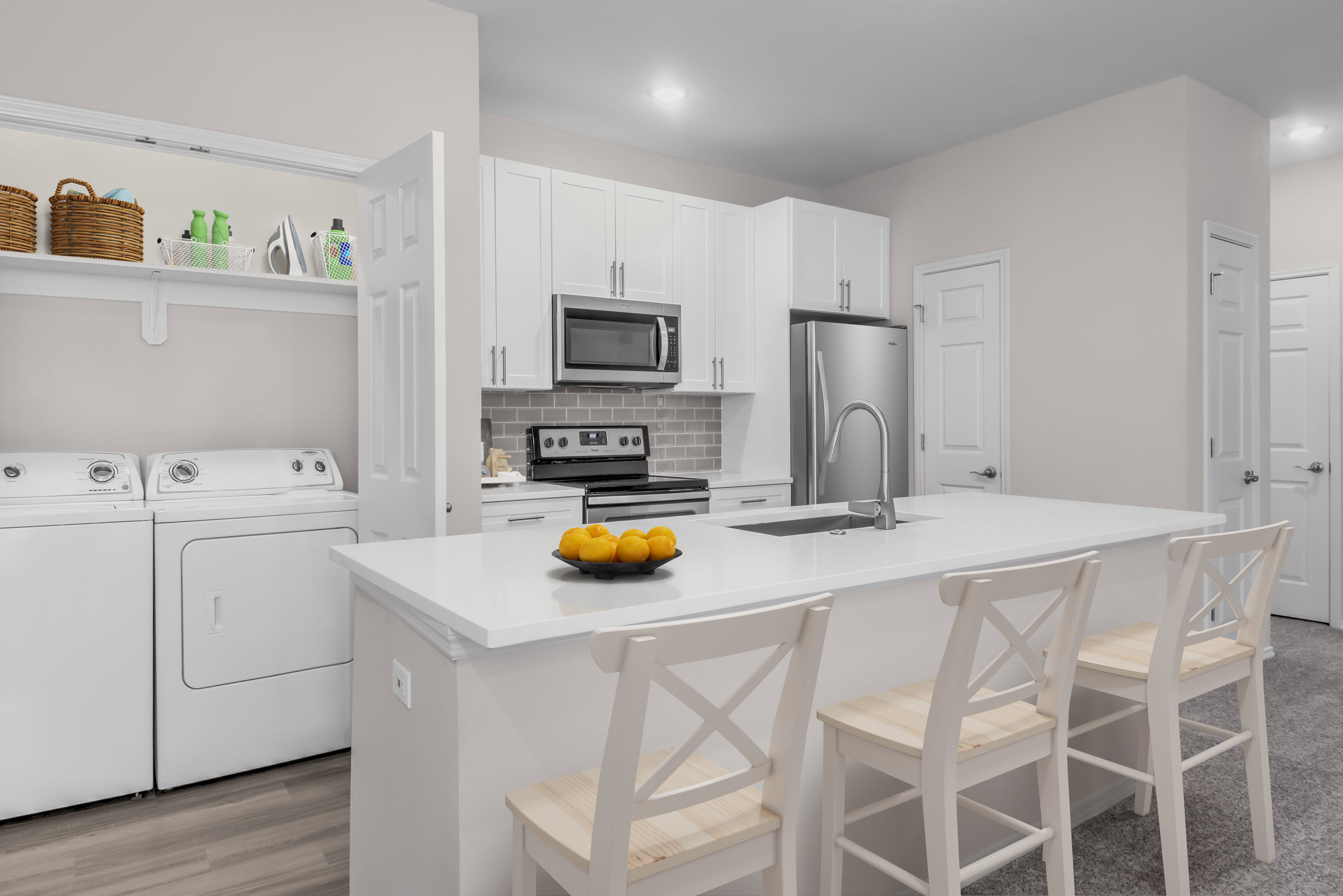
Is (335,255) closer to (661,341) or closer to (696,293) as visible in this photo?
(661,341)

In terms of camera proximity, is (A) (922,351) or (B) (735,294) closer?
(B) (735,294)

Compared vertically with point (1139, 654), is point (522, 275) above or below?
above

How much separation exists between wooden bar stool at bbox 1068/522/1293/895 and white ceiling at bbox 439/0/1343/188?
7.34ft

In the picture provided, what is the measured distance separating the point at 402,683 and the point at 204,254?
7.37 ft

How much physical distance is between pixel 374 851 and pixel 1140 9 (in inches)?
149

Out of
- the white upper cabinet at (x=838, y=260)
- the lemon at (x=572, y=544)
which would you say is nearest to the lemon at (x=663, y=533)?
the lemon at (x=572, y=544)

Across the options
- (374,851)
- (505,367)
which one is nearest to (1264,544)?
(374,851)

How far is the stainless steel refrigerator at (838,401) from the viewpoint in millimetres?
4402

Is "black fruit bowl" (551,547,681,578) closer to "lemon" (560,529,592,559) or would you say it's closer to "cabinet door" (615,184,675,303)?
"lemon" (560,529,592,559)

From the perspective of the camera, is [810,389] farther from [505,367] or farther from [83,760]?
[83,760]

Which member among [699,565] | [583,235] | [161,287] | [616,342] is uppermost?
[583,235]

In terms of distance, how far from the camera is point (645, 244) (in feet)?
13.7

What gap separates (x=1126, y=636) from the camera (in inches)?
87.0

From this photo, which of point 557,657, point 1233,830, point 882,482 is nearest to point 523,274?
point 882,482
